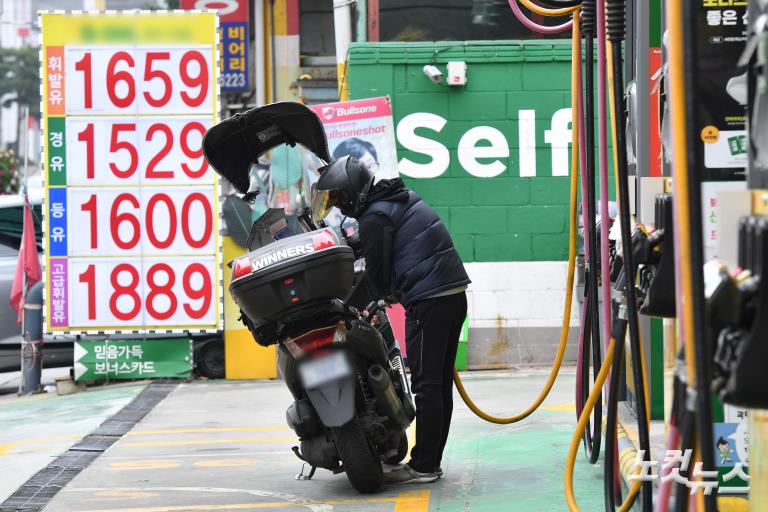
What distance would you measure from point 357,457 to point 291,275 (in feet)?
3.16

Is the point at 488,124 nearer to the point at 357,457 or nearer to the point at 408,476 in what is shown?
the point at 408,476

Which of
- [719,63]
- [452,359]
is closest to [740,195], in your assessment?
[719,63]

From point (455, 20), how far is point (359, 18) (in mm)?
2093

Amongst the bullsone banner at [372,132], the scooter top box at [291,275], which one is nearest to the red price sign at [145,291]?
the bullsone banner at [372,132]

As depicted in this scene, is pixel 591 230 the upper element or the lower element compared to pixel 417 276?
upper

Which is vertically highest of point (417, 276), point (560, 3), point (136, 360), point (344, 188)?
point (560, 3)

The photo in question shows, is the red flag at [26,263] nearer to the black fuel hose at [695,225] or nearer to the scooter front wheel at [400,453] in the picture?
the scooter front wheel at [400,453]

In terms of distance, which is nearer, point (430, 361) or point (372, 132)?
point (430, 361)

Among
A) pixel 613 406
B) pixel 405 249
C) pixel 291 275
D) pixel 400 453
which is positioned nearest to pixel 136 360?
pixel 400 453

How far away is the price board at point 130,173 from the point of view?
11.5 m

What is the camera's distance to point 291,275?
620 centimetres

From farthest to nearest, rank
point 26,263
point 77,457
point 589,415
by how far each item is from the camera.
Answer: point 26,263, point 77,457, point 589,415

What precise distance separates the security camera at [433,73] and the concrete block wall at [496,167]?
95mm

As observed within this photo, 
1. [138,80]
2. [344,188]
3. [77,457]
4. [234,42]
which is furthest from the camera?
[234,42]
